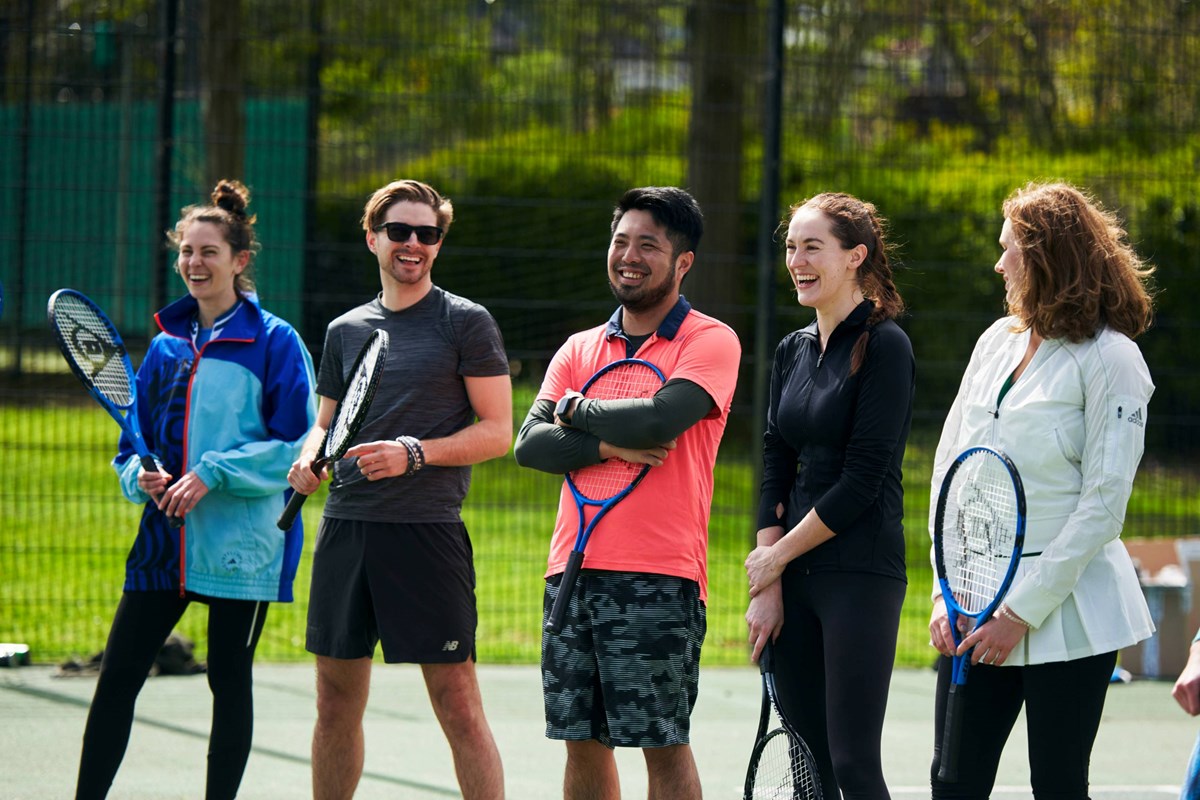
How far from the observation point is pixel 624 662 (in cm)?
386

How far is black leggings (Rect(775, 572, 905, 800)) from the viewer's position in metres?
3.74

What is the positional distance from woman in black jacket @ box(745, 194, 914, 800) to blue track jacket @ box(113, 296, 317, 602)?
155 centimetres

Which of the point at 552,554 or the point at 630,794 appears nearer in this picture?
the point at 552,554

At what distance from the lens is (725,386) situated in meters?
3.99

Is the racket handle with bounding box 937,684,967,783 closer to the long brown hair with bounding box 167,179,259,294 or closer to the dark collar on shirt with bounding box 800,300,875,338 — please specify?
the dark collar on shirt with bounding box 800,300,875,338

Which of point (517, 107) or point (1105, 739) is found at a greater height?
point (517, 107)

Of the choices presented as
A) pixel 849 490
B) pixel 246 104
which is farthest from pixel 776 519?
pixel 246 104

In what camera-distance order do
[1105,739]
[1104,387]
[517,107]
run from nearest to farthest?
[1104,387], [1105,739], [517,107]

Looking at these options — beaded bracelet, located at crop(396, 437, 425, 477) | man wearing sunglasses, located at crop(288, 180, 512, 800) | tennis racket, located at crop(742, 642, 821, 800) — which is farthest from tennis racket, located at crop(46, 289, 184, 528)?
tennis racket, located at crop(742, 642, 821, 800)

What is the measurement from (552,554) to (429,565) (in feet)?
1.41

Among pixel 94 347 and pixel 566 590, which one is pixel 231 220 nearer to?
pixel 94 347

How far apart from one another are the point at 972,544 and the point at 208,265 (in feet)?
8.24

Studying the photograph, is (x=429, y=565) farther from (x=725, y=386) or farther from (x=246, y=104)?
(x=246, y=104)

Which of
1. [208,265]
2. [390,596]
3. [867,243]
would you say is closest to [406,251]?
[208,265]
